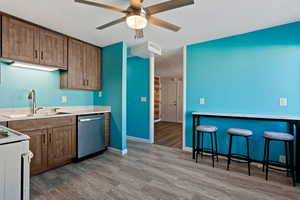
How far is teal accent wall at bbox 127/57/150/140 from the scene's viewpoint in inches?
154

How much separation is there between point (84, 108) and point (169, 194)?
8.51 ft

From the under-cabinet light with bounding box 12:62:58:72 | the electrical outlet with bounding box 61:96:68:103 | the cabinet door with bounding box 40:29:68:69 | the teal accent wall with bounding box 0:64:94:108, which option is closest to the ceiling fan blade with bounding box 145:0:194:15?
the cabinet door with bounding box 40:29:68:69

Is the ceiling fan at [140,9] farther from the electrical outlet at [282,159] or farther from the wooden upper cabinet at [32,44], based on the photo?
the electrical outlet at [282,159]

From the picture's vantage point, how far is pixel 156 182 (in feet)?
6.49

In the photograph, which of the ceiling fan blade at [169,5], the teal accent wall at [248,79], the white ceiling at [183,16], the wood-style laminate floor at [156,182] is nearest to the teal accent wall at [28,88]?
the white ceiling at [183,16]

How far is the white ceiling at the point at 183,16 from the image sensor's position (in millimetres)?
1776

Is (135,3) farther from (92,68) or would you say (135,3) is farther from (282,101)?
(282,101)

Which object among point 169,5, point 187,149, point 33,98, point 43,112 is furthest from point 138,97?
point 169,5

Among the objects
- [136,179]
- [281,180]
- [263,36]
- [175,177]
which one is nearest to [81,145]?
[136,179]

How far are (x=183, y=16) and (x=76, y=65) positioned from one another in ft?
7.36

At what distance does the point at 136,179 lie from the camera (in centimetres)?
205

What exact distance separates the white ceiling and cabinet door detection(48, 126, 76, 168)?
1735 mm

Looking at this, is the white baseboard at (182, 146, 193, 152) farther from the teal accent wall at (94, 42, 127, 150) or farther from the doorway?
the doorway

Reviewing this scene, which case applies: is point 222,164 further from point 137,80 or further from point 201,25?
point 137,80
